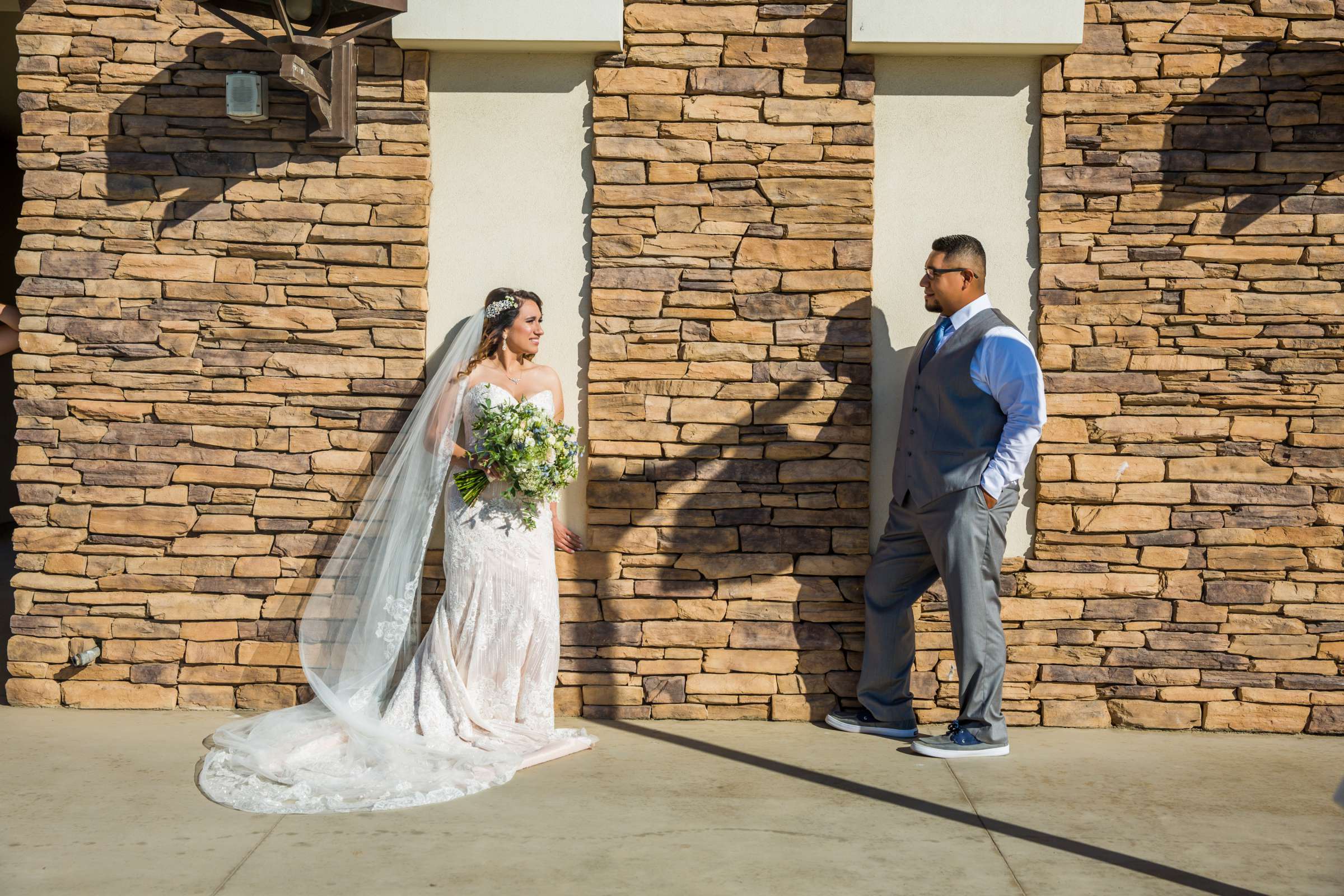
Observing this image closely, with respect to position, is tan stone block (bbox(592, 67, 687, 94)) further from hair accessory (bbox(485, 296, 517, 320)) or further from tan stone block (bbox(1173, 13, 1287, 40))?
tan stone block (bbox(1173, 13, 1287, 40))

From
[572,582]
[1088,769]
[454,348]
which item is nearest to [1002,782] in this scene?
[1088,769]

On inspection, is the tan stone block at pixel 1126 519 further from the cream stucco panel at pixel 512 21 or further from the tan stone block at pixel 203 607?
the tan stone block at pixel 203 607

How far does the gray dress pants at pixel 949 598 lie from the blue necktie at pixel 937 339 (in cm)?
65

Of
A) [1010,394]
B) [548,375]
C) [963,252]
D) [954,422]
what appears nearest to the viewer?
[1010,394]

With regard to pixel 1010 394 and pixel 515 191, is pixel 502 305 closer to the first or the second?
pixel 515 191

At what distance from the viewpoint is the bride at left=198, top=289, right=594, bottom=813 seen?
4547 mm

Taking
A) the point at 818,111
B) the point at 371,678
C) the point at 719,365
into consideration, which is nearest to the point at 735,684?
the point at 719,365

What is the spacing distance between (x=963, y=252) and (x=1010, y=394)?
70cm

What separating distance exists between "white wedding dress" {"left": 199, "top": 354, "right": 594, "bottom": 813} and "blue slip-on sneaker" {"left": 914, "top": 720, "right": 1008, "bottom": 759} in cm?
147

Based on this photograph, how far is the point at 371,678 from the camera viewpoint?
4746 millimetres

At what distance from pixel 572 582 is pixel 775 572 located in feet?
3.22

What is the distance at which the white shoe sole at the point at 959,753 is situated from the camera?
4.63m

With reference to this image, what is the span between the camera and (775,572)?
17.1 ft

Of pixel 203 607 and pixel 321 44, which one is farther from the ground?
pixel 321 44
